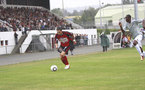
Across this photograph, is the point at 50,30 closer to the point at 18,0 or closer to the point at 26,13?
the point at 26,13

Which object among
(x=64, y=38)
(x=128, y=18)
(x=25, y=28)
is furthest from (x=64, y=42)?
(x=25, y=28)

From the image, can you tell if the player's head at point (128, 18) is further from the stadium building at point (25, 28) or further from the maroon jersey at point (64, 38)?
the stadium building at point (25, 28)

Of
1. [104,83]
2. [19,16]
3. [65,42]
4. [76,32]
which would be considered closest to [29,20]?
[19,16]

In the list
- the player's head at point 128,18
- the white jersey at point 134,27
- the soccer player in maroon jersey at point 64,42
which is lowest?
the soccer player in maroon jersey at point 64,42

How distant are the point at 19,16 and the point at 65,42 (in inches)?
1376

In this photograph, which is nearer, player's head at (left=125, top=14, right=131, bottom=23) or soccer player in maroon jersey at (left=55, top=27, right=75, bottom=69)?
soccer player in maroon jersey at (left=55, top=27, right=75, bottom=69)

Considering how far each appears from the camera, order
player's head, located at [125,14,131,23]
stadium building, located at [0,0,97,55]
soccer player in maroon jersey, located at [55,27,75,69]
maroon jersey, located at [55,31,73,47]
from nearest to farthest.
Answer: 1. soccer player in maroon jersey, located at [55,27,75,69]
2. maroon jersey, located at [55,31,73,47]
3. player's head, located at [125,14,131,23]
4. stadium building, located at [0,0,97,55]

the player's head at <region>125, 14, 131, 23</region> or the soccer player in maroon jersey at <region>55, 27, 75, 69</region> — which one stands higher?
the player's head at <region>125, 14, 131, 23</region>

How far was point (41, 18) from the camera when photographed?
55344 millimetres

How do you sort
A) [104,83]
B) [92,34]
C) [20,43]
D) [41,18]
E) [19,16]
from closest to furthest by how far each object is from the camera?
[104,83] < [20,43] < [19,16] < [41,18] < [92,34]

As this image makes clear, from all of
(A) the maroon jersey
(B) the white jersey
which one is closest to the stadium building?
(A) the maroon jersey

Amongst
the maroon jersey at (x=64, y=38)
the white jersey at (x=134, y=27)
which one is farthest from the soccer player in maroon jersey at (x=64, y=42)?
the white jersey at (x=134, y=27)

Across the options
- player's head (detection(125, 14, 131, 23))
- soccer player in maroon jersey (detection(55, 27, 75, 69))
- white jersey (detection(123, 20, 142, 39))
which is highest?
player's head (detection(125, 14, 131, 23))

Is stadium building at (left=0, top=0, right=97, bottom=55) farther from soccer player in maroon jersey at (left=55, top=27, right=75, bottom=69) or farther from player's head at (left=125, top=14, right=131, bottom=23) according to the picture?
player's head at (left=125, top=14, right=131, bottom=23)
